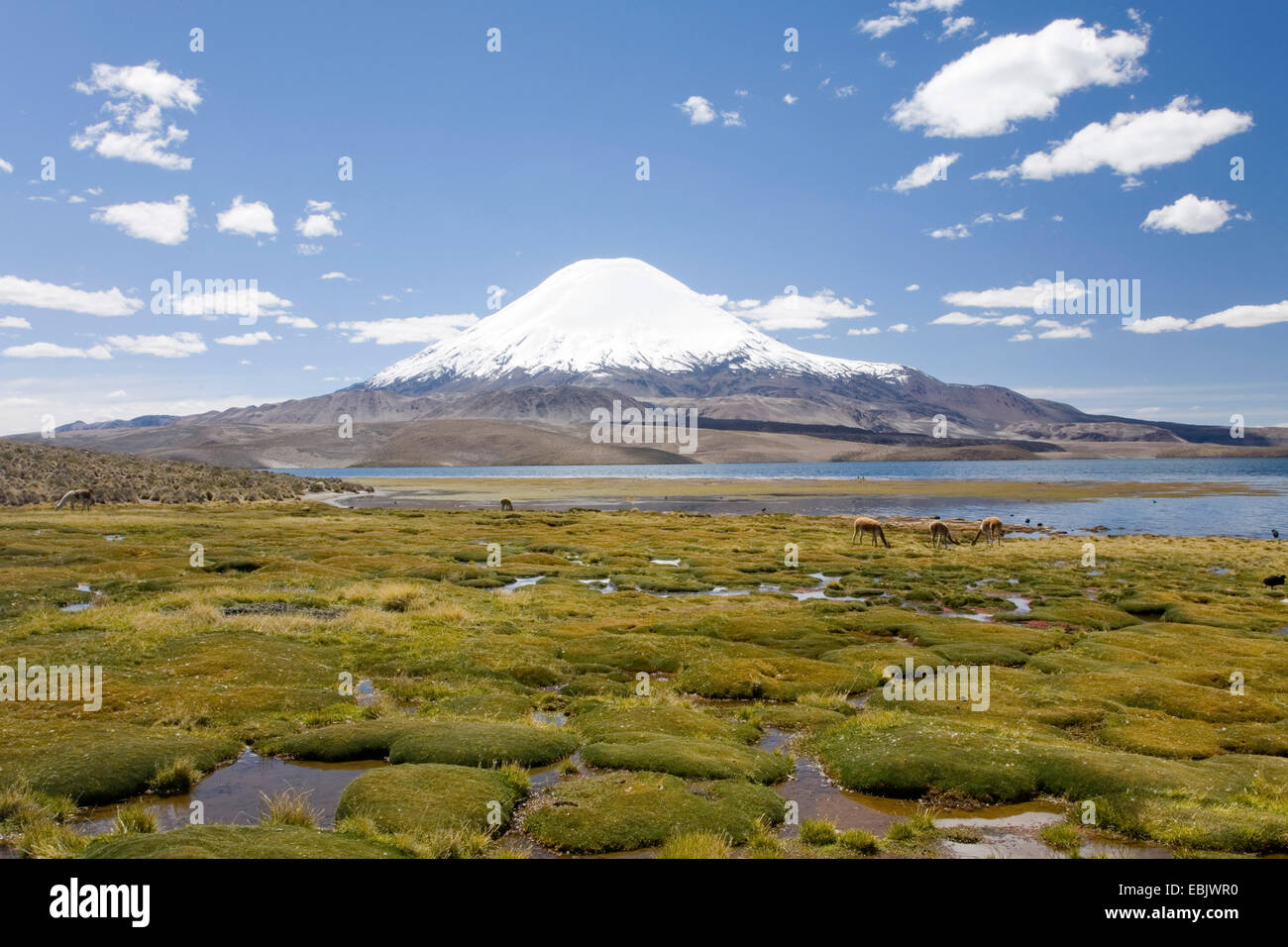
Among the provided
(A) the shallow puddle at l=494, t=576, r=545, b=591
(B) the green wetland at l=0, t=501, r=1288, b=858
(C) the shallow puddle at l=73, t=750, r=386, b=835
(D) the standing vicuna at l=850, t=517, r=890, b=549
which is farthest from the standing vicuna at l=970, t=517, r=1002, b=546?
(C) the shallow puddle at l=73, t=750, r=386, b=835

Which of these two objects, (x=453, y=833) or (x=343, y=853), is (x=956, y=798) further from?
(x=343, y=853)

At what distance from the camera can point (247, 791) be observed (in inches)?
611

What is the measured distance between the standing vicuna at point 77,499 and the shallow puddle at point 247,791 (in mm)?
76910

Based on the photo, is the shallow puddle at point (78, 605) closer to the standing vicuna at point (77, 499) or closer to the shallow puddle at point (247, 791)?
the shallow puddle at point (247, 791)

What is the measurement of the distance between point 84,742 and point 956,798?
18549 mm

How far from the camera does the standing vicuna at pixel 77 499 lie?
3083 inches

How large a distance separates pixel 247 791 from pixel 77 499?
8718 cm

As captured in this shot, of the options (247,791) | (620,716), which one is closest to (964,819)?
(620,716)

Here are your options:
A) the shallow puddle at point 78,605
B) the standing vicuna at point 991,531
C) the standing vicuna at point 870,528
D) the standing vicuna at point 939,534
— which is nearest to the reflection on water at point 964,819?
the shallow puddle at point 78,605

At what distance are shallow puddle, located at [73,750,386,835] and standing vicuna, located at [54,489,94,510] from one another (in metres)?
76.9

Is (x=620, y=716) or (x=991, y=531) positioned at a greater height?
(x=620, y=716)

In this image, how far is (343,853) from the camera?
37.3 feet

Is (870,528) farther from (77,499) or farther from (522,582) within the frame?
(77,499)
